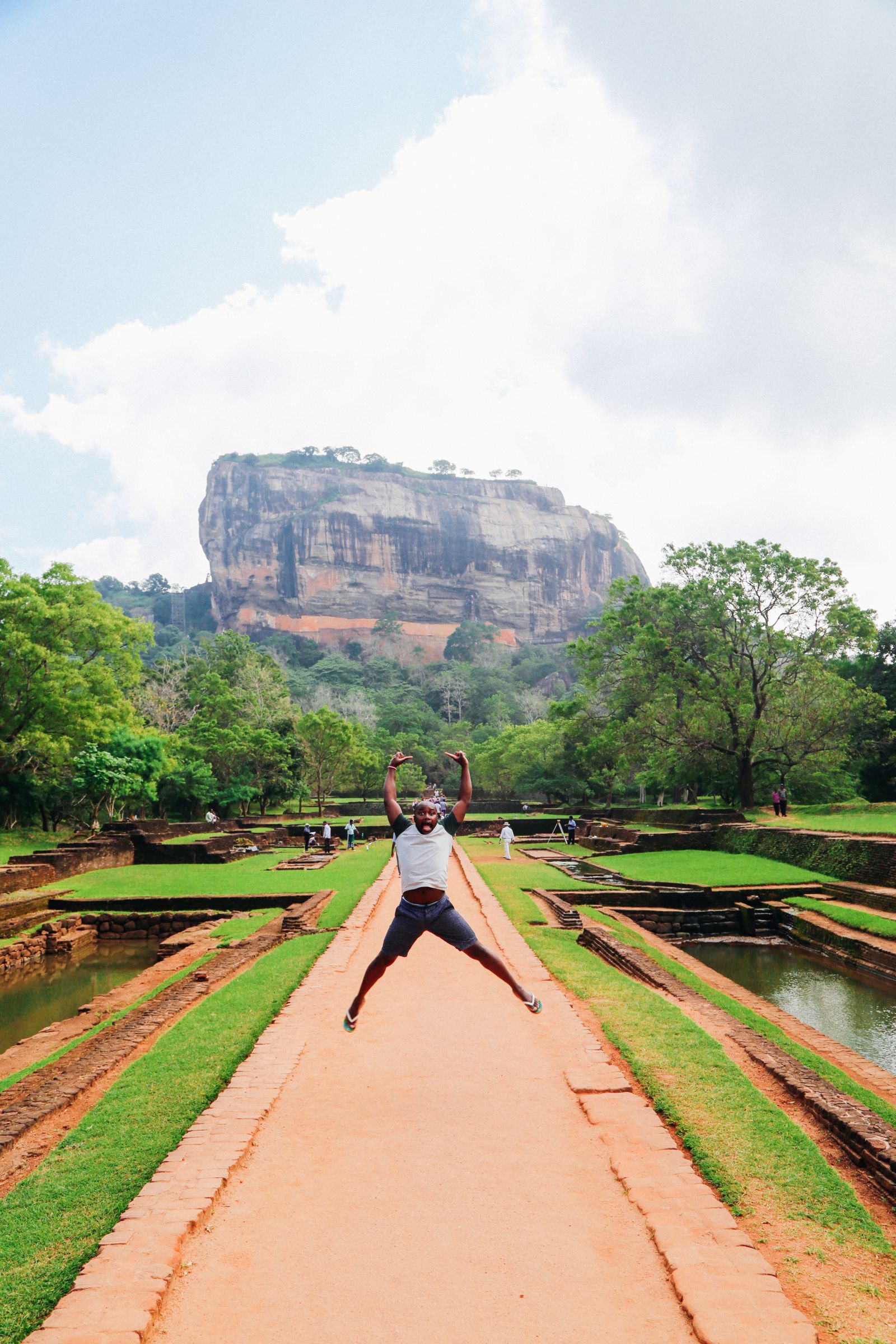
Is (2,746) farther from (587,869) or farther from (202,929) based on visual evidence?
(587,869)

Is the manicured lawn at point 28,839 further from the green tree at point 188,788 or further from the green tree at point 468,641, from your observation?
the green tree at point 468,641

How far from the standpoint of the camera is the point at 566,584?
124 metres

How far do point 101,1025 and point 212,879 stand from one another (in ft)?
31.0

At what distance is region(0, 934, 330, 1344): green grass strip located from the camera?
109 inches

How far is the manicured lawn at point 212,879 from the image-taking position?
1490 centimetres

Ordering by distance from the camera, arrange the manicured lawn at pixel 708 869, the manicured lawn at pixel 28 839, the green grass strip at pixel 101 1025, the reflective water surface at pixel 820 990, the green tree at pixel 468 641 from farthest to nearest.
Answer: the green tree at pixel 468 641
the manicured lawn at pixel 28 839
the manicured lawn at pixel 708 869
the reflective water surface at pixel 820 990
the green grass strip at pixel 101 1025

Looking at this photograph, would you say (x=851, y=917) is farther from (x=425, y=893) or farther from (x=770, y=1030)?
(x=425, y=893)

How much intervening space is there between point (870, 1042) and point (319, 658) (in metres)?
97.5

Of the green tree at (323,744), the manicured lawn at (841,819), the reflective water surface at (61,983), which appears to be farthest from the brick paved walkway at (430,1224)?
the green tree at (323,744)

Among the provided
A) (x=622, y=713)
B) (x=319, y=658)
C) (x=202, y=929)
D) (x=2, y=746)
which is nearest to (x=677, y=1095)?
(x=202, y=929)

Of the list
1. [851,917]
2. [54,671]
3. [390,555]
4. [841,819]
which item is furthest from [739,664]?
[390,555]

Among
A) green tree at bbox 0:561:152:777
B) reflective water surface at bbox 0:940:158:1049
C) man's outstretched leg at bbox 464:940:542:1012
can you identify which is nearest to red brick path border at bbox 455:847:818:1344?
man's outstretched leg at bbox 464:940:542:1012

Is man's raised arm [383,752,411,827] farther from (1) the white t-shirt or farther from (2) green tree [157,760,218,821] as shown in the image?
(2) green tree [157,760,218,821]

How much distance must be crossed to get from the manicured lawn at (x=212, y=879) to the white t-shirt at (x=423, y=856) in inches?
421
